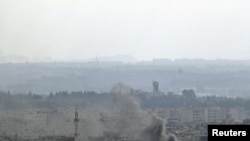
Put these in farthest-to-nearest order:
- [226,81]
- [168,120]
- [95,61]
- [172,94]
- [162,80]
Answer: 1. [226,81]
2. [162,80]
3. [172,94]
4. [95,61]
5. [168,120]

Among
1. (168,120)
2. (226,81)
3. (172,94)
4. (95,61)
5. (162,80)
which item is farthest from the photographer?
(226,81)

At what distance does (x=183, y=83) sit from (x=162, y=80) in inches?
58.9

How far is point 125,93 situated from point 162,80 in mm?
4952

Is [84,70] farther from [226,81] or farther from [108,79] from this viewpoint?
[226,81]

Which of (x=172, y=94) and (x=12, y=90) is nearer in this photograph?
(x=12, y=90)

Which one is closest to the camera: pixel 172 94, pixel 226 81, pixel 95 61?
pixel 95 61

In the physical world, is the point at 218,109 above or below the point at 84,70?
below

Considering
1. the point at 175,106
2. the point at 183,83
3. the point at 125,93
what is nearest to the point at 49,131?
the point at 125,93

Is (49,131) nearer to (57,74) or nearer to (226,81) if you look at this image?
(57,74)

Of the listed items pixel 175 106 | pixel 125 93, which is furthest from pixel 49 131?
pixel 175 106

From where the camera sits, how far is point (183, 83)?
22.0m

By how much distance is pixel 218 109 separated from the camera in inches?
714

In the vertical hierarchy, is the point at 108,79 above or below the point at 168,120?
above

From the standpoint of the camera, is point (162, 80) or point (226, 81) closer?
point (162, 80)
